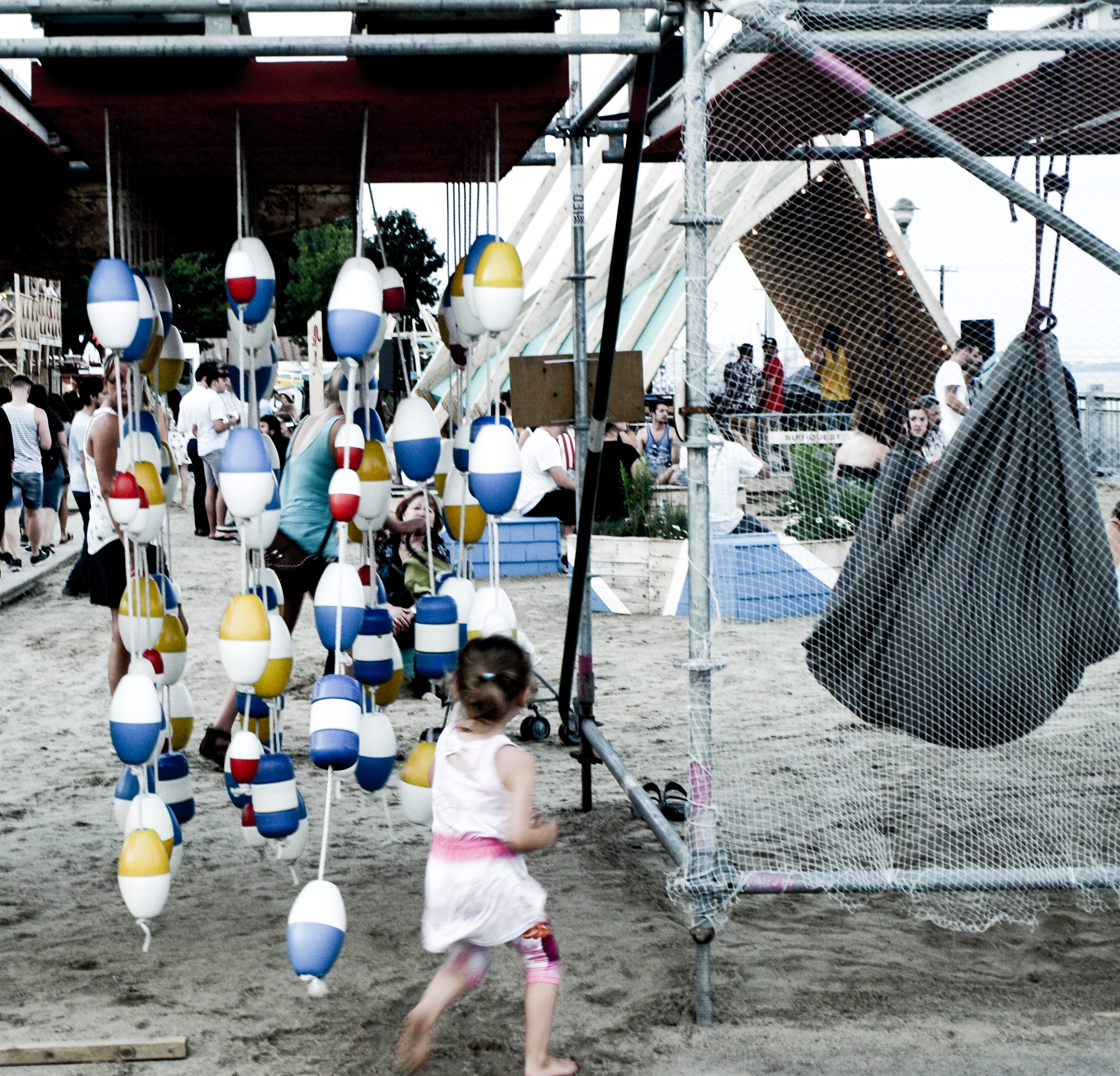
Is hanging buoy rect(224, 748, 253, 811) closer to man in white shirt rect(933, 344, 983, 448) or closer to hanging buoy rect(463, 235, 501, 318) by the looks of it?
hanging buoy rect(463, 235, 501, 318)

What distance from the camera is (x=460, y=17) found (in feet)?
9.82

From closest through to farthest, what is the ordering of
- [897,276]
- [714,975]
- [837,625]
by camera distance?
1. [714,975]
2. [837,625]
3. [897,276]

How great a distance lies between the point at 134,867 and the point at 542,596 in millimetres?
7640

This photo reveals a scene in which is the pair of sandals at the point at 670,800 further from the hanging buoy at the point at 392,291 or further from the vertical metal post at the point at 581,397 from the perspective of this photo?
the hanging buoy at the point at 392,291

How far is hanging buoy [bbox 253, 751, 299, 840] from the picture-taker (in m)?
3.33

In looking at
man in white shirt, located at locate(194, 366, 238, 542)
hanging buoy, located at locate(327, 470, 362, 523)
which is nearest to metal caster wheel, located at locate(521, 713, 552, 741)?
hanging buoy, located at locate(327, 470, 362, 523)

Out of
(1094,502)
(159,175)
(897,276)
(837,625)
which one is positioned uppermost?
(159,175)

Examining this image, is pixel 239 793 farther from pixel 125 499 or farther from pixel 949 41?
pixel 949 41

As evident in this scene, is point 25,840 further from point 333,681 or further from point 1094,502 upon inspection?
point 1094,502

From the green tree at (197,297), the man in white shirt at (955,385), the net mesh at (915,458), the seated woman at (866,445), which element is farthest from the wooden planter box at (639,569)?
the green tree at (197,297)

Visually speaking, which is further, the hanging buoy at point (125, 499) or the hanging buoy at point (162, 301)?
the hanging buoy at point (162, 301)

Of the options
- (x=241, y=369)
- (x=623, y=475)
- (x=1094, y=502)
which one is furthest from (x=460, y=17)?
(x=623, y=475)

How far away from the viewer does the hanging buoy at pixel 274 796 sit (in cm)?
333

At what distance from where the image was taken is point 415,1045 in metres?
2.85
